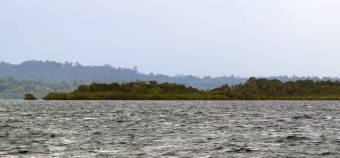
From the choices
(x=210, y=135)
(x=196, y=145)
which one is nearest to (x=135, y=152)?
(x=196, y=145)

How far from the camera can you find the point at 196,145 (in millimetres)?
59688

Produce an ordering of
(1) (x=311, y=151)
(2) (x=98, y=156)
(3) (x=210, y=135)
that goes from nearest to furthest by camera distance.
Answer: (2) (x=98, y=156) < (1) (x=311, y=151) < (3) (x=210, y=135)

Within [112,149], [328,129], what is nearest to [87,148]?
[112,149]

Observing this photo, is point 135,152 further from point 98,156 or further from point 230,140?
point 230,140

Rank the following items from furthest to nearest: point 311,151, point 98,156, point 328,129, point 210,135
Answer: point 328,129
point 210,135
point 311,151
point 98,156

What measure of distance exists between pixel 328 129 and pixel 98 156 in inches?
1577

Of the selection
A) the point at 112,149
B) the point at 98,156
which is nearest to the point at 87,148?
the point at 112,149

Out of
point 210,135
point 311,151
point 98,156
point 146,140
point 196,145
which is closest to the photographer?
point 98,156

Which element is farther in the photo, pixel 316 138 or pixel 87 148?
pixel 316 138

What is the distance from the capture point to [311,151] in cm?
5447

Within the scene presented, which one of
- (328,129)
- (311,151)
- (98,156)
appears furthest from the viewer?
(328,129)

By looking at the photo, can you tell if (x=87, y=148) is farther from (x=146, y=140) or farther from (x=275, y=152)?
(x=275, y=152)

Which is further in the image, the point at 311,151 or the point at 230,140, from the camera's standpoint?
the point at 230,140

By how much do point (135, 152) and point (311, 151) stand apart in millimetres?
14998
